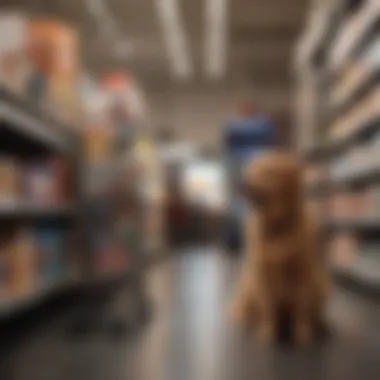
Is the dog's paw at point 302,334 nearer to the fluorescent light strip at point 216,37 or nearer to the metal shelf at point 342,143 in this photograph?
the metal shelf at point 342,143

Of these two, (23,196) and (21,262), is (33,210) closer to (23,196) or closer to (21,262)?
(23,196)

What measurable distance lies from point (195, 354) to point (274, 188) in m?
0.65

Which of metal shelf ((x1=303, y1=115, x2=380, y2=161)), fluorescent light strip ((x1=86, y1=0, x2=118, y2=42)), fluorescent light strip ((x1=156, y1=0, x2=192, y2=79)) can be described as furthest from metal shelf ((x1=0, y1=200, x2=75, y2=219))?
fluorescent light strip ((x1=156, y1=0, x2=192, y2=79))

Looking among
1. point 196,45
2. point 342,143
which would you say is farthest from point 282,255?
point 196,45

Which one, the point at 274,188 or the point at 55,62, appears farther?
the point at 55,62

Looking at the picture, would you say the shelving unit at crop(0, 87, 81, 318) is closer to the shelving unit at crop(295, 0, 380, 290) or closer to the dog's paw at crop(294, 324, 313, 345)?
the dog's paw at crop(294, 324, 313, 345)

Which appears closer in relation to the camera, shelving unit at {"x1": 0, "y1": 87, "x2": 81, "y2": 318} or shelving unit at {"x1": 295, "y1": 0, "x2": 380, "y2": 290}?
shelving unit at {"x1": 0, "y1": 87, "x2": 81, "y2": 318}

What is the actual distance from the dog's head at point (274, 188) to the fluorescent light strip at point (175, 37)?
516cm

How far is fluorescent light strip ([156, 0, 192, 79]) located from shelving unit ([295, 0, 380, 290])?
2.11 metres

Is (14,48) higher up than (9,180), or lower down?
higher up

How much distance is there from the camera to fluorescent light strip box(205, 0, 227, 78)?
753cm

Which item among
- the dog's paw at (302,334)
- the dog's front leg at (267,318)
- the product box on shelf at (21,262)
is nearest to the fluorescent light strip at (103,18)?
the product box on shelf at (21,262)

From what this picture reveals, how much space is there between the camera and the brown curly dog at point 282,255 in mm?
2355

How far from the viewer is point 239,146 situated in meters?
8.58
